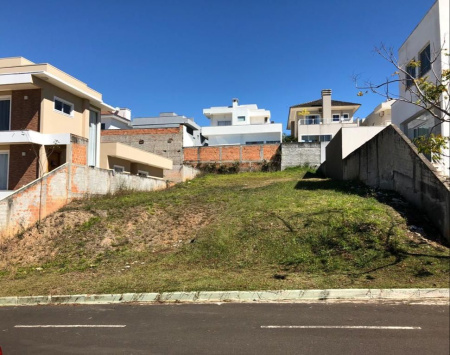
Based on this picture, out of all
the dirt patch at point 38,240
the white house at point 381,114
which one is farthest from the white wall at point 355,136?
the white house at point 381,114

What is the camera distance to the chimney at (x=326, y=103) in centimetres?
4412

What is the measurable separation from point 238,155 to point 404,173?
22.8m

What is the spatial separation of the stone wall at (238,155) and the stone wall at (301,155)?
3.15 feet

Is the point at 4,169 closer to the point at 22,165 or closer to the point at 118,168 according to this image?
the point at 22,165

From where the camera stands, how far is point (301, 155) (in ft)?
109

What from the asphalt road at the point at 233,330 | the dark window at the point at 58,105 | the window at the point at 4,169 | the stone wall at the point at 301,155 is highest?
the dark window at the point at 58,105

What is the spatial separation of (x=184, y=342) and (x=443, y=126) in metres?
14.4

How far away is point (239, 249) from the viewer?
34.7 feet

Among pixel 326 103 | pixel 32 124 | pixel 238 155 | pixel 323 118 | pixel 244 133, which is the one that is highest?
pixel 326 103

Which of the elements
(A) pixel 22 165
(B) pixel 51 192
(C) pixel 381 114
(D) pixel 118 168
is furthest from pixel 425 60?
(C) pixel 381 114

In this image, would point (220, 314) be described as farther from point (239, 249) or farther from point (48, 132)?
point (48, 132)

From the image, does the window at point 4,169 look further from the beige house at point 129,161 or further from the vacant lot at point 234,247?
the vacant lot at point 234,247

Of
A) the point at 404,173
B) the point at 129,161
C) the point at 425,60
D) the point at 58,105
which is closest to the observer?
the point at 404,173

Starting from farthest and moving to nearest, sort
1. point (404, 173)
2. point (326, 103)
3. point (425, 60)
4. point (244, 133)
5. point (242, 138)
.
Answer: point (242, 138)
point (326, 103)
point (244, 133)
point (425, 60)
point (404, 173)
